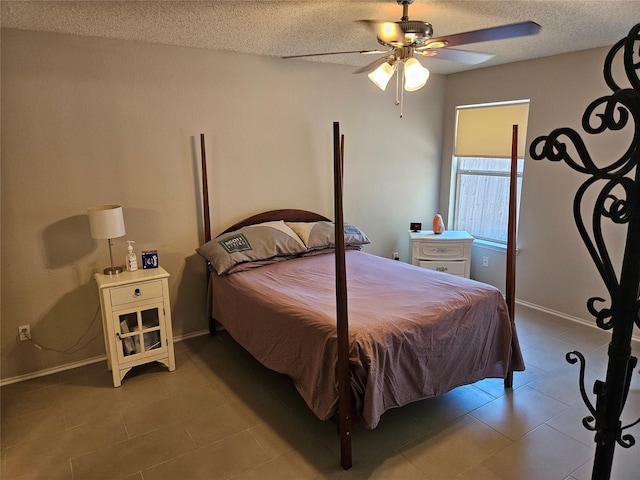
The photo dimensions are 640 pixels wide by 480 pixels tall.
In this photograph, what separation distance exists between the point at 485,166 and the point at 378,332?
10.3 ft

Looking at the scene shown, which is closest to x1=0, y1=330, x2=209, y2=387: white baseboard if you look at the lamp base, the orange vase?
the lamp base

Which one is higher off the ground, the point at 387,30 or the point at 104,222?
the point at 387,30

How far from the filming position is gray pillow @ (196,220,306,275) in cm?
325

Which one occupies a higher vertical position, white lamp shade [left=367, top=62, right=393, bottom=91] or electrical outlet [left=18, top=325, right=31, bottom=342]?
white lamp shade [left=367, top=62, right=393, bottom=91]

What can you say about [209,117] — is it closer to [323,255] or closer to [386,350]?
[323,255]

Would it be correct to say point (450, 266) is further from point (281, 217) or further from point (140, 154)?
point (140, 154)

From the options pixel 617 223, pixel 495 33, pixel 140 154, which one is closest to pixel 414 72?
pixel 495 33

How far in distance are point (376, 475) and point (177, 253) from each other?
2.27 meters

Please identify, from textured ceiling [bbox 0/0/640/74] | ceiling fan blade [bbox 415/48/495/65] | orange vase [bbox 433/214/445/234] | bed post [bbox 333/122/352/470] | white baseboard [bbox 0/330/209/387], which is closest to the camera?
bed post [bbox 333/122/352/470]

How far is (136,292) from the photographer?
2.89m

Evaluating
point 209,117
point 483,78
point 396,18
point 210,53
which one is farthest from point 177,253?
point 483,78

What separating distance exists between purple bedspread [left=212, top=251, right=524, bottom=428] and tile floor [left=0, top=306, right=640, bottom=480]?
0.78 ft

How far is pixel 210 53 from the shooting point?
340cm

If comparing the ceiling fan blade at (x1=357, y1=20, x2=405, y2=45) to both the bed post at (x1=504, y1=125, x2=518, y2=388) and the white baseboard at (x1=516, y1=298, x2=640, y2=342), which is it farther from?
the white baseboard at (x1=516, y1=298, x2=640, y2=342)
